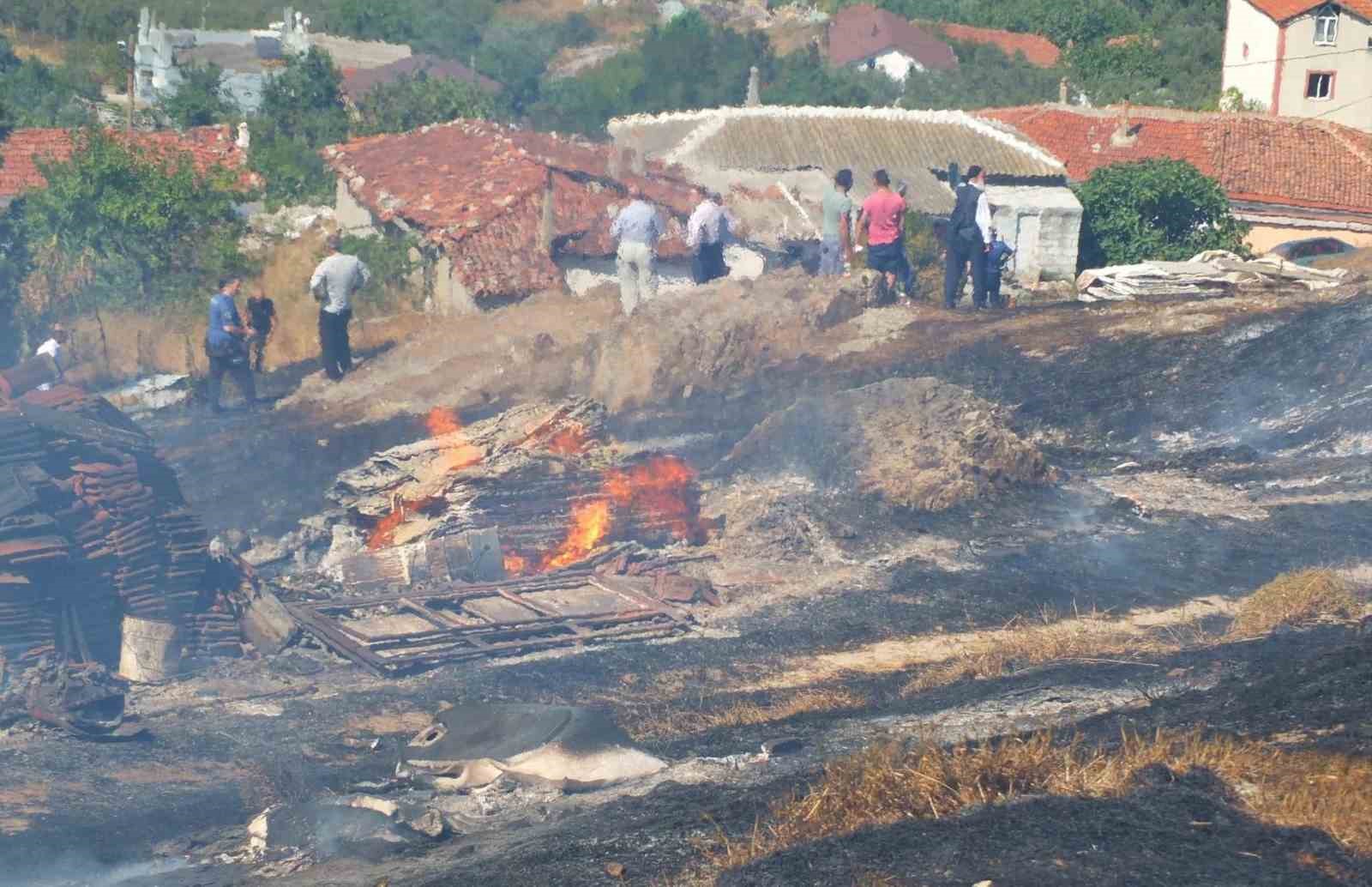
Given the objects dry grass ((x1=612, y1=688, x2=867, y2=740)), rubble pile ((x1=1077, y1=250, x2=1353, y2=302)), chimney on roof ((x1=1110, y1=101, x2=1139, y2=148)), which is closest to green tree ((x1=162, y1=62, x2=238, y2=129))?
chimney on roof ((x1=1110, y1=101, x2=1139, y2=148))


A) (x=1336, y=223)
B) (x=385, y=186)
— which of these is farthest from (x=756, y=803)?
(x=1336, y=223)

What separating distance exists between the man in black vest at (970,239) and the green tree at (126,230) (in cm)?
1070

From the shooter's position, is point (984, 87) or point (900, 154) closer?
point (900, 154)

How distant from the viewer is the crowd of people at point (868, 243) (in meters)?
17.9

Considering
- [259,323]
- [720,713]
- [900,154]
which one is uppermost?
[900,154]

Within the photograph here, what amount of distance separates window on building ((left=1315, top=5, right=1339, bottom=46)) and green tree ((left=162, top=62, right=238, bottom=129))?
32402mm

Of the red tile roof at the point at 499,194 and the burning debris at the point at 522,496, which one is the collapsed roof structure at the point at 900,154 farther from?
the burning debris at the point at 522,496

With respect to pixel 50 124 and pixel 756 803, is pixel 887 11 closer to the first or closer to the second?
pixel 50 124

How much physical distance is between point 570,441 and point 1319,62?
137 ft

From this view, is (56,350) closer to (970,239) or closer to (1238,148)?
(970,239)

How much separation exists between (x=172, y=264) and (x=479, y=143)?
493 centimetres

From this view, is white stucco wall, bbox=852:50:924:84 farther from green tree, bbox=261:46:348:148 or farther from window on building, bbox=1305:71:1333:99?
green tree, bbox=261:46:348:148

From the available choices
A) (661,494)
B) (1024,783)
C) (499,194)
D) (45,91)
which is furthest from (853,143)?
(45,91)

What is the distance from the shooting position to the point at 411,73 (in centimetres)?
4906
